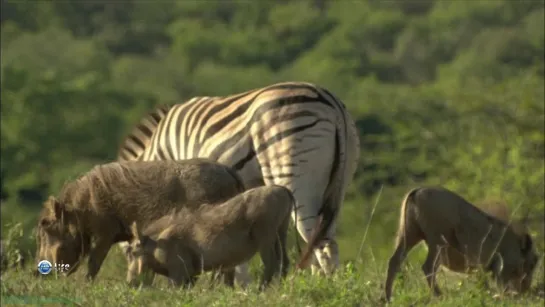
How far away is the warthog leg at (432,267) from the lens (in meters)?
8.77

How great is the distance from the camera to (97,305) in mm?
7309

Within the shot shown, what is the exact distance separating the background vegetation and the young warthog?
0.40m

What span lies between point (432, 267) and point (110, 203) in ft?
6.91

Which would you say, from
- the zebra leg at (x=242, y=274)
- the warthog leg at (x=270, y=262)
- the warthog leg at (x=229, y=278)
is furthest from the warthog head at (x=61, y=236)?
the warthog leg at (x=270, y=262)

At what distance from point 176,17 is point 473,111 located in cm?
8417

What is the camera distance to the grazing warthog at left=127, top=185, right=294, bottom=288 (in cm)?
853

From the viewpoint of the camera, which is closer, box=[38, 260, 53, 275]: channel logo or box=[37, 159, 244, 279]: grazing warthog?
box=[38, 260, 53, 275]: channel logo

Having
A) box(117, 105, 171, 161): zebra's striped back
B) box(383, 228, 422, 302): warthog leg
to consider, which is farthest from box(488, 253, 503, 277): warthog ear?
box(117, 105, 171, 161): zebra's striped back

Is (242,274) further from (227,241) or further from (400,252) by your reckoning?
(400,252)

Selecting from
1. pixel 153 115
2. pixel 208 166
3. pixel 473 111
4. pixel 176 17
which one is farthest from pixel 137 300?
pixel 176 17

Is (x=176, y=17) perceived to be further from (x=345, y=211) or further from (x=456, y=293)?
(x=456, y=293)

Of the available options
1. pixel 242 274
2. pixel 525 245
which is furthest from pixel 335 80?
pixel 525 245

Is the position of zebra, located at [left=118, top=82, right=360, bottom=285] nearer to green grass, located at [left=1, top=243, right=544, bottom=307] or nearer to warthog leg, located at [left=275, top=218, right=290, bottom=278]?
green grass, located at [left=1, top=243, right=544, bottom=307]

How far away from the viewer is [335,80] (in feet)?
258
